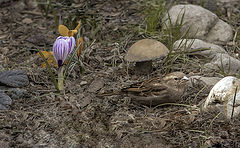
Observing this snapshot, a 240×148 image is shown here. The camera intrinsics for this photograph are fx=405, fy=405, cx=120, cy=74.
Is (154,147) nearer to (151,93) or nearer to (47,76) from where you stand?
(151,93)

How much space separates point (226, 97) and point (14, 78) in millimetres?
Answer: 1842

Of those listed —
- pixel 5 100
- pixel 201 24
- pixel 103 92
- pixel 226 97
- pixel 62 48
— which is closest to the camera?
pixel 226 97

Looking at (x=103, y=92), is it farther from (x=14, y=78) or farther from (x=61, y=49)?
(x=14, y=78)

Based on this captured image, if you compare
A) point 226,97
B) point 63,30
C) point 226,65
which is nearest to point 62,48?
point 63,30

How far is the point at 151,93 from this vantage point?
3.36m

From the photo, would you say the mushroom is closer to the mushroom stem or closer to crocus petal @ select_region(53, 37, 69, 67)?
the mushroom stem

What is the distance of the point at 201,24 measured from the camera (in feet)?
15.7

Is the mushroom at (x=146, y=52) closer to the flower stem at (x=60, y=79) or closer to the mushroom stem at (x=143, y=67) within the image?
the mushroom stem at (x=143, y=67)

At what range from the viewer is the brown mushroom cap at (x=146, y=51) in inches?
142

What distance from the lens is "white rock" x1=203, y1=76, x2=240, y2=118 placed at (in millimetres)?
3078

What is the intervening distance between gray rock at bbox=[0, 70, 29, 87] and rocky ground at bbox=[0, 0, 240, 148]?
0.04 m

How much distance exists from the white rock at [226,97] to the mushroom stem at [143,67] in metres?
0.86

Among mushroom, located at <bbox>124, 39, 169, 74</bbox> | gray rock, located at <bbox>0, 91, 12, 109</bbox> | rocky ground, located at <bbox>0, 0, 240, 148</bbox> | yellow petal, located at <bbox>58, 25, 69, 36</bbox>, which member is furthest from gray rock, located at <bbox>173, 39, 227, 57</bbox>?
gray rock, located at <bbox>0, 91, 12, 109</bbox>

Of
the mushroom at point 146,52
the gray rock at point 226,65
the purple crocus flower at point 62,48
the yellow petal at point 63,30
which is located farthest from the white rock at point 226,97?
the yellow petal at point 63,30
